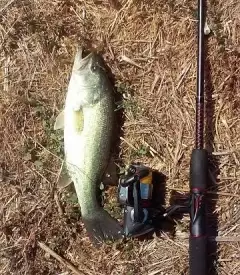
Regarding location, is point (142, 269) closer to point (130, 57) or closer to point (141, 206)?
point (141, 206)

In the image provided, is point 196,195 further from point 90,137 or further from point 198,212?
point 90,137

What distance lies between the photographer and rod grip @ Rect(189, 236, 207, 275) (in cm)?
340

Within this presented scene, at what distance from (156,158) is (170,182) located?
0.61 ft

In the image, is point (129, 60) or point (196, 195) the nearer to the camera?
point (196, 195)

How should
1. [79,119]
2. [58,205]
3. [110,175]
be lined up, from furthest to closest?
1. [58,205]
2. [110,175]
3. [79,119]

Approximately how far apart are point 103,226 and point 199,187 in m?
0.68

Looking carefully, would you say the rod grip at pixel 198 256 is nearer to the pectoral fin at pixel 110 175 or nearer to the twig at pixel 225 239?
the twig at pixel 225 239

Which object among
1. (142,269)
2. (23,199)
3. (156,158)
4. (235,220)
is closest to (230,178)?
(235,220)

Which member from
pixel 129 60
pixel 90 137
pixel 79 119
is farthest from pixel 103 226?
pixel 129 60

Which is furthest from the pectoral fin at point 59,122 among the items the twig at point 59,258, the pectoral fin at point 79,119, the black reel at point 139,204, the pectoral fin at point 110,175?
the twig at point 59,258

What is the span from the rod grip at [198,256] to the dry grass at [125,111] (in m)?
0.24

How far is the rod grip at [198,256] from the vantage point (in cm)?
340

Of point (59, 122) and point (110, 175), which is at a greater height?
point (59, 122)

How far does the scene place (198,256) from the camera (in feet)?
11.2
